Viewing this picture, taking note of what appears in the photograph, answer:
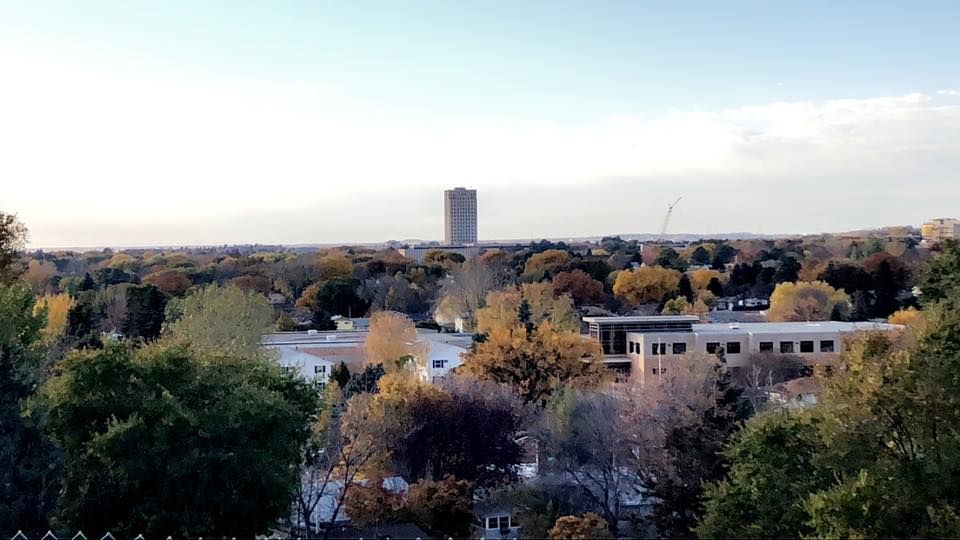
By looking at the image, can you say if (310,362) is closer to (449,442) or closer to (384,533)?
(449,442)

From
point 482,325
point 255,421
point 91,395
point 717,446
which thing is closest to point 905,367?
point 717,446

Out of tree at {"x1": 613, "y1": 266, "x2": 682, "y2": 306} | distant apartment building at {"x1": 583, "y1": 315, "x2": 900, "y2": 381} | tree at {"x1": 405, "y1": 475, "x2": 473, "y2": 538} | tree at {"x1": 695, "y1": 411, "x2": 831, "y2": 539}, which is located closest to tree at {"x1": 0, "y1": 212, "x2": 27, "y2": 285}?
tree at {"x1": 405, "y1": 475, "x2": 473, "y2": 538}

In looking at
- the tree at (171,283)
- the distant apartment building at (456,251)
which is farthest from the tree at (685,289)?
the distant apartment building at (456,251)

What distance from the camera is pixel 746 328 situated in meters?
26.7

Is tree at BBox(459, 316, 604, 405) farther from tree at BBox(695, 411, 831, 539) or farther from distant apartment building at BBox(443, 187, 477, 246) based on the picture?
distant apartment building at BBox(443, 187, 477, 246)

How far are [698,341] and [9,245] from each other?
1791 cm

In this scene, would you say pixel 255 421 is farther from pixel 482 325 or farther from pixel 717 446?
pixel 482 325

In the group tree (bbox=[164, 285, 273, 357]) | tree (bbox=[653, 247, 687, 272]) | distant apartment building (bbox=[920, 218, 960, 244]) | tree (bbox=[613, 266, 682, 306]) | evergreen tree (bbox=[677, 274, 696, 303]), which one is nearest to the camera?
tree (bbox=[164, 285, 273, 357])

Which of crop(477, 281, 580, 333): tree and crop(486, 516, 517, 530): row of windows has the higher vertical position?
crop(477, 281, 580, 333): tree

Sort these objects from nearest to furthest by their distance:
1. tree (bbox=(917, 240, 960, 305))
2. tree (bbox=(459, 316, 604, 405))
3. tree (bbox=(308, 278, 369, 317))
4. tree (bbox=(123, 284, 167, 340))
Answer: tree (bbox=(917, 240, 960, 305)) → tree (bbox=(459, 316, 604, 405)) → tree (bbox=(123, 284, 167, 340)) → tree (bbox=(308, 278, 369, 317))

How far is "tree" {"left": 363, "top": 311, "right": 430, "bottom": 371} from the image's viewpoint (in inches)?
898


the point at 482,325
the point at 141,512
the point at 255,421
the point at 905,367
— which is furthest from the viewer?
the point at 482,325

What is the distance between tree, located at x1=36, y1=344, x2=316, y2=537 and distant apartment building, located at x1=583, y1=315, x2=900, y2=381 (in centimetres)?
1683

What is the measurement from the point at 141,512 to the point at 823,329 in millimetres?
22076
